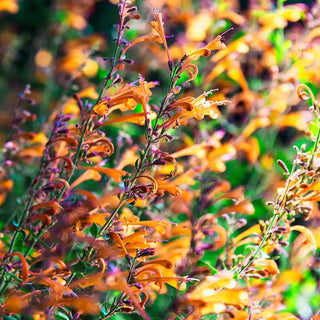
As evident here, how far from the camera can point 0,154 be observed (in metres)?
2.09

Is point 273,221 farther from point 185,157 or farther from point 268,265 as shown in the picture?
point 185,157

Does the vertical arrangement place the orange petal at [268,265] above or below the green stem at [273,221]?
below

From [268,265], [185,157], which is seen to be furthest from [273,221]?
[185,157]

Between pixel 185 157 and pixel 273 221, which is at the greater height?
pixel 273 221

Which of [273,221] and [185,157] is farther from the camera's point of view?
[185,157]

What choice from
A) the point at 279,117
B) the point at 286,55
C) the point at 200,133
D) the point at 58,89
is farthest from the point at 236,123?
the point at 58,89

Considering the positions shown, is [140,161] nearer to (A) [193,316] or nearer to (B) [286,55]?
(A) [193,316]

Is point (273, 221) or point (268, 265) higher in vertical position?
point (273, 221)

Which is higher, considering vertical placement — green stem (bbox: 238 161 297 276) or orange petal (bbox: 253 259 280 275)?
green stem (bbox: 238 161 297 276)

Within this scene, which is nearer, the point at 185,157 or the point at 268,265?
the point at 268,265

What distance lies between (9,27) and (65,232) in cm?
361

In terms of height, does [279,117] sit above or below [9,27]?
below

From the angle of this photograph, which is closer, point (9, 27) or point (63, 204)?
Result: point (63, 204)

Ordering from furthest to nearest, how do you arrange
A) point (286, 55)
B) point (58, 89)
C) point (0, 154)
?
point (58, 89)
point (286, 55)
point (0, 154)
